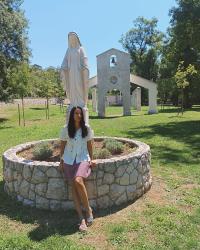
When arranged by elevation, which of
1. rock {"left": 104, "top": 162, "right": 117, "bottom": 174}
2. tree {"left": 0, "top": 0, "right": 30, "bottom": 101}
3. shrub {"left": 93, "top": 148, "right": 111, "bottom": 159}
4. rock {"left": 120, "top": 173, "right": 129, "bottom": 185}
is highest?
tree {"left": 0, "top": 0, "right": 30, "bottom": 101}

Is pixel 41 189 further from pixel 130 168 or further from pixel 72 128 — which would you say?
pixel 130 168

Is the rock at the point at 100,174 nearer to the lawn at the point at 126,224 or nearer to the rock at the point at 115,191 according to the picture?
the rock at the point at 115,191

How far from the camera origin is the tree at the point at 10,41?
27.0m

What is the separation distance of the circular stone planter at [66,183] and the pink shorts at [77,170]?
1.07 ft

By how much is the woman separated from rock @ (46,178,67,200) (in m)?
0.28

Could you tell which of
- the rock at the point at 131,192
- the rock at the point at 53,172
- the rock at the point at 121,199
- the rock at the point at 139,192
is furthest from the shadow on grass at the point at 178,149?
the rock at the point at 53,172

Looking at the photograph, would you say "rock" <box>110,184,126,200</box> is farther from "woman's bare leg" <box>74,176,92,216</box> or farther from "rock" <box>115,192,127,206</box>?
"woman's bare leg" <box>74,176,92,216</box>

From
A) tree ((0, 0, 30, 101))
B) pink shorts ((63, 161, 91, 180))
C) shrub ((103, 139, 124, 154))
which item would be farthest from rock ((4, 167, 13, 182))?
tree ((0, 0, 30, 101))

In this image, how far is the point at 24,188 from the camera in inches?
271

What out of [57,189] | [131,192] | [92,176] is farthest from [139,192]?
[57,189]

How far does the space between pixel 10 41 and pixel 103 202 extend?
2346cm

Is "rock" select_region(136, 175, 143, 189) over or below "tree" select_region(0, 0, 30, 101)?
below

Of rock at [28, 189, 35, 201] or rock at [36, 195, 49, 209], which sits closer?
rock at [36, 195, 49, 209]

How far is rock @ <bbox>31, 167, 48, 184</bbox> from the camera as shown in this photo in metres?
6.63
